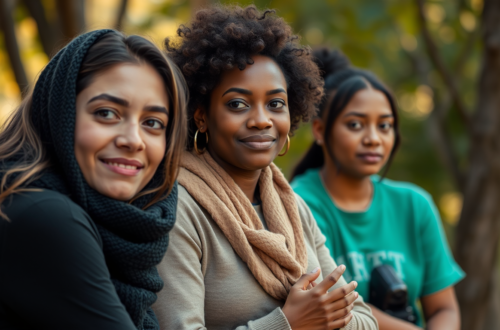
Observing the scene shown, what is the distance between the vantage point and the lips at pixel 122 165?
179cm

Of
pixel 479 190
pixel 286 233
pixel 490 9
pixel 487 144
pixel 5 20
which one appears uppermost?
pixel 490 9

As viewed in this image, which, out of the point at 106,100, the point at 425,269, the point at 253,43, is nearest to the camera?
the point at 106,100

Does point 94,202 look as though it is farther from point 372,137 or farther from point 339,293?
point 372,137

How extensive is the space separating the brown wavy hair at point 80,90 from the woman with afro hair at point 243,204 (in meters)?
0.28

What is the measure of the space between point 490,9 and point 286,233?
309 cm

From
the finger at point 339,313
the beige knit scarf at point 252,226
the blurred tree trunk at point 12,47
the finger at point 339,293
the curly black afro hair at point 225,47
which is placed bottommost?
the finger at point 339,313

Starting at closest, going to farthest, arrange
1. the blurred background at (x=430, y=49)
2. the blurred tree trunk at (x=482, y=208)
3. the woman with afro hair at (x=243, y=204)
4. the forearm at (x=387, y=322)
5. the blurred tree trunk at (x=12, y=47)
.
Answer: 1. the woman with afro hair at (x=243, y=204)
2. the forearm at (x=387, y=322)
3. the blurred tree trunk at (x=12, y=47)
4. the blurred background at (x=430, y=49)
5. the blurred tree trunk at (x=482, y=208)

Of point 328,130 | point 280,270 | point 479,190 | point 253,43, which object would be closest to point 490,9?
point 479,190

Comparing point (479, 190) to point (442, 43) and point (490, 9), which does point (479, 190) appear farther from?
point (442, 43)

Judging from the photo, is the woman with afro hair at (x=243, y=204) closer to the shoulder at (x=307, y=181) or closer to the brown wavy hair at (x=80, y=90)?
the brown wavy hair at (x=80, y=90)

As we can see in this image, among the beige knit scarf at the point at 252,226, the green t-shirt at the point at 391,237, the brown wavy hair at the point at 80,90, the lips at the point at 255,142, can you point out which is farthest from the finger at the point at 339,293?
the green t-shirt at the point at 391,237

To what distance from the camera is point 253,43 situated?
233cm

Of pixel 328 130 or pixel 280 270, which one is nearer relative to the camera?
pixel 280 270

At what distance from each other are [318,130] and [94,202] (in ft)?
6.57
